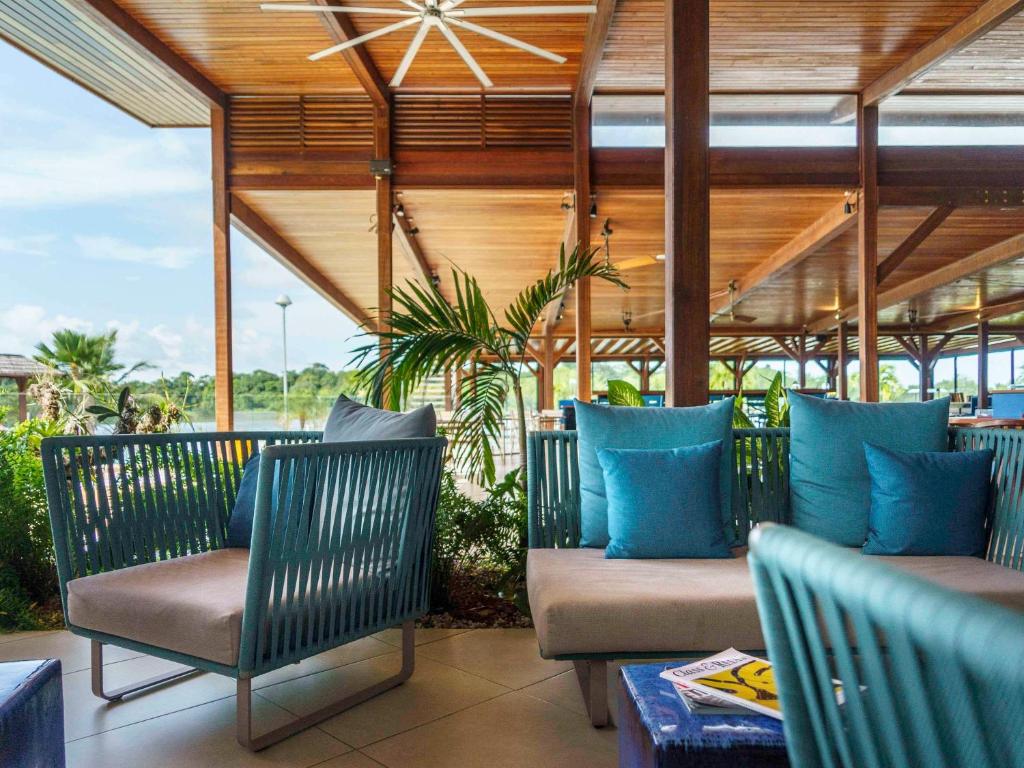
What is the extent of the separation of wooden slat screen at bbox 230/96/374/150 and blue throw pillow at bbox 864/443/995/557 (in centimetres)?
512

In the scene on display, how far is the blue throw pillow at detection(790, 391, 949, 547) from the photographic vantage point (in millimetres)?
2338

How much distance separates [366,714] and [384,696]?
0.12m

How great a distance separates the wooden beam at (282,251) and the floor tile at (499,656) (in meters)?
2.46

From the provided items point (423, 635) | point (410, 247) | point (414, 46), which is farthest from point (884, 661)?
Answer: point (410, 247)

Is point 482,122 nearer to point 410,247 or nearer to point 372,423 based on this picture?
point 410,247

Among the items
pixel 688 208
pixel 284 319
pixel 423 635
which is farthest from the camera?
pixel 284 319

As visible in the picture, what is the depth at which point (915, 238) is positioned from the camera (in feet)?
23.0

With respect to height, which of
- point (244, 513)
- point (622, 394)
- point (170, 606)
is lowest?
point (170, 606)

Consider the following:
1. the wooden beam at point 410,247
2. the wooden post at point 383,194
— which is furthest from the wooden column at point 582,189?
the wooden post at point 383,194

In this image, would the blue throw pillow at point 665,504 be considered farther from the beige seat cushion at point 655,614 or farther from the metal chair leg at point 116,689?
the metal chair leg at point 116,689

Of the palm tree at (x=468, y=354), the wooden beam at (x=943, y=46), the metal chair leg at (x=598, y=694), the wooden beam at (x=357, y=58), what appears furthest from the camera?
the wooden beam at (x=357, y=58)

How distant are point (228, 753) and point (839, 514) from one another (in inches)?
76.9

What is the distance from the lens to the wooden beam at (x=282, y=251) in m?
6.32

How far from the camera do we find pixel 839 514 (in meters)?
2.35
